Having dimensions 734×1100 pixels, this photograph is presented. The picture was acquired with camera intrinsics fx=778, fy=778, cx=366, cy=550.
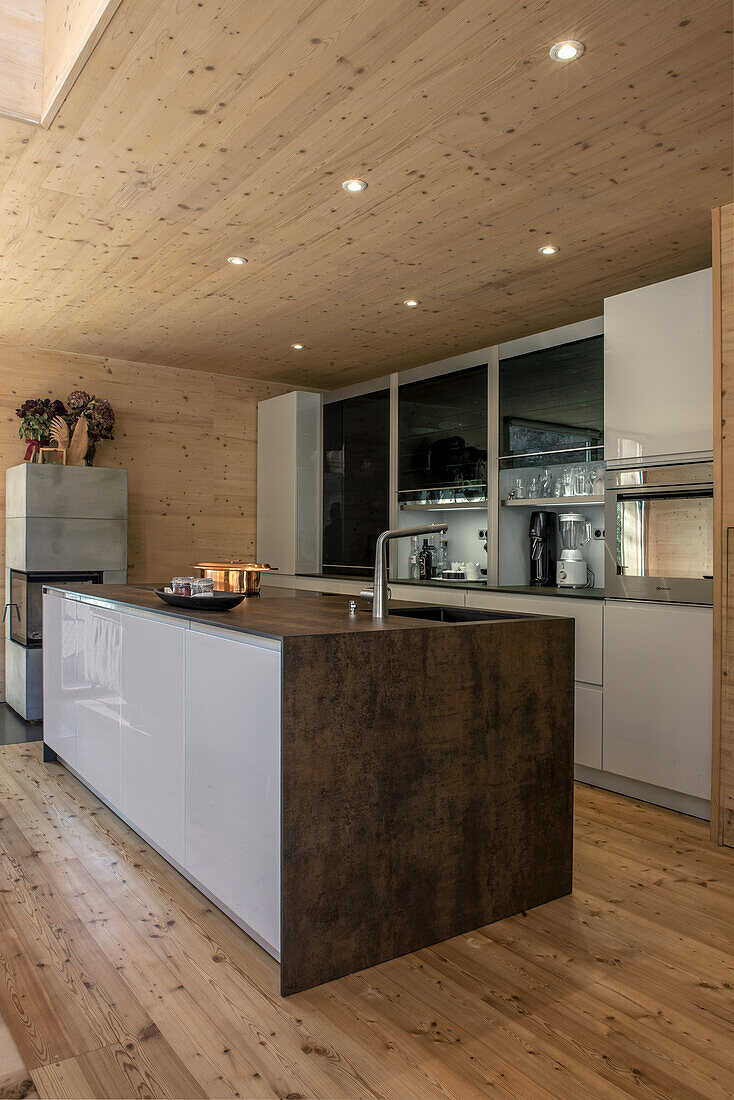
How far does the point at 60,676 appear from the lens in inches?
144

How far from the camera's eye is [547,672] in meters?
2.38

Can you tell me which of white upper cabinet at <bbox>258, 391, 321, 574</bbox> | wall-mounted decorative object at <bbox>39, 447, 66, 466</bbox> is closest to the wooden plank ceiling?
wall-mounted decorative object at <bbox>39, 447, 66, 466</bbox>

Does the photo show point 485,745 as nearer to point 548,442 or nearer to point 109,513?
point 548,442

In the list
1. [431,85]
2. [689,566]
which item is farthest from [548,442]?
[431,85]

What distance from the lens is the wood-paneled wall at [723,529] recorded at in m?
2.89

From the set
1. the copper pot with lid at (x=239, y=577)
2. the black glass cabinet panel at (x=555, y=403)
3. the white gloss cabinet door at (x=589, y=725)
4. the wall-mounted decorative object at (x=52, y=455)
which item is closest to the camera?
the copper pot with lid at (x=239, y=577)

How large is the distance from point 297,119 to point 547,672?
75.2 inches

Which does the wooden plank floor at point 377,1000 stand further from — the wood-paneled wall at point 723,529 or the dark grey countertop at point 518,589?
the dark grey countertop at point 518,589

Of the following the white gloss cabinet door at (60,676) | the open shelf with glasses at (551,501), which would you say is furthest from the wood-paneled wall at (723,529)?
the white gloss cabinet door at (60,676)

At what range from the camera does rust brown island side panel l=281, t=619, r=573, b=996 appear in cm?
192

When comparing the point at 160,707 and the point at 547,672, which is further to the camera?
the point at 160,707

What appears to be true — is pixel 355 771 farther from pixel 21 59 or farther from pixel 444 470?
pixel 444 470

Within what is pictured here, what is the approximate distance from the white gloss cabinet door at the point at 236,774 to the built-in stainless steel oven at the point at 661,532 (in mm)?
2065

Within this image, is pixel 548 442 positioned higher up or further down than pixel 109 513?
higher up
